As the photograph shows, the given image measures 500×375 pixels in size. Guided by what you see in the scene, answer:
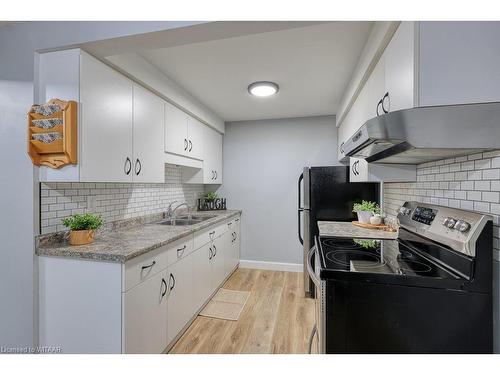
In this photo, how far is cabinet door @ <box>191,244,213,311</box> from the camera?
2.30 m

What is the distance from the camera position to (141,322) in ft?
5.03

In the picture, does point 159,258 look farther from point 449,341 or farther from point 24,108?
point 449,341

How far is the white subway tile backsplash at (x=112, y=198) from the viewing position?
162 cm

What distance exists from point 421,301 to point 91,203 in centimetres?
223

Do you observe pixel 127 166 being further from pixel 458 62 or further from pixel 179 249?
pixel 458 62

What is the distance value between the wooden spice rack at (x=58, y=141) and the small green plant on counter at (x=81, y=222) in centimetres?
37

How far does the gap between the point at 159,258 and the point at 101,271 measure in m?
0.37

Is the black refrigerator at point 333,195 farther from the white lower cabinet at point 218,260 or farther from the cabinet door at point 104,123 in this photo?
the cabinet door at point 104,123

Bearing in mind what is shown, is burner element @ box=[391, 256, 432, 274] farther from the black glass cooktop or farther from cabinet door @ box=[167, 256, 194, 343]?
cabinet door @ box=[167, 256, 194, 343]

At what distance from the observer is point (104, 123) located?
1.66 metres

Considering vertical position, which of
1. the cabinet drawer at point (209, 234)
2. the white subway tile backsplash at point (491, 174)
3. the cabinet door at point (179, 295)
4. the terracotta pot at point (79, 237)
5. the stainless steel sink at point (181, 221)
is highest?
the white subway tile backsplash at point (491, 174)

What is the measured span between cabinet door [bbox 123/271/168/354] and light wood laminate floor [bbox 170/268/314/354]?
0.33 metres

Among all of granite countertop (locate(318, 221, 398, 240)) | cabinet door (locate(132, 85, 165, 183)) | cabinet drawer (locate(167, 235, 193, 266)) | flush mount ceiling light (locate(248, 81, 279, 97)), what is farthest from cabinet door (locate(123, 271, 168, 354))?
flush mount ceiling light (locate(248, 81, 279, 97))

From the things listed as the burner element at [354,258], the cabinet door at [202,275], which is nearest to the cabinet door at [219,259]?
the cabinet door at [202,275]
